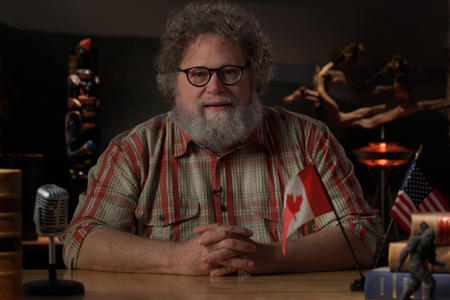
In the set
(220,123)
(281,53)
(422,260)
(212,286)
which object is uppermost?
(281,53)

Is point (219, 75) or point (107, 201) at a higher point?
point (219, 75)

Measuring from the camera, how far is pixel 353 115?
443 cm

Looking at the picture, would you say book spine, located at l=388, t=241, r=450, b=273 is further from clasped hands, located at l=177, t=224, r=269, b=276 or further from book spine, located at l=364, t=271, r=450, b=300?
Result: clasped hands, located at l=177, t=224, r=269, b=276

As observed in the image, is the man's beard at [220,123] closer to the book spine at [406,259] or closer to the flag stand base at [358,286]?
the flag stand base at [358,286]

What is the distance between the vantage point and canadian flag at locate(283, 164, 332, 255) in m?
1.32

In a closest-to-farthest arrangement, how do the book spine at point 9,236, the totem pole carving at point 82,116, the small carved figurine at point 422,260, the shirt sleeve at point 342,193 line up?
the small carved figurine at point 422,260
the book spine at point 9,236
the shirt sleeve at point 342,193
the totem pole carving at point 82,116

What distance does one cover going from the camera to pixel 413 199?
1404mm

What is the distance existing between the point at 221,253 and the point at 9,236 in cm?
63

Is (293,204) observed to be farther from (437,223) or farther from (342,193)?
(342,193)

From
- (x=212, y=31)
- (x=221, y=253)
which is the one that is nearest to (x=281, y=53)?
(x=212, y=31)

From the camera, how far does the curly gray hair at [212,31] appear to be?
2.09m

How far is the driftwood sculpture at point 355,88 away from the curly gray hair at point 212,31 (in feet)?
7.25

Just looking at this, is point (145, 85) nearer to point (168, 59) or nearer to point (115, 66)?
point (115, 66)

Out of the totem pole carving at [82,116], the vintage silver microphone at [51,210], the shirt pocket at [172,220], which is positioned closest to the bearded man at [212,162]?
the shirt pocket at [172,220]
